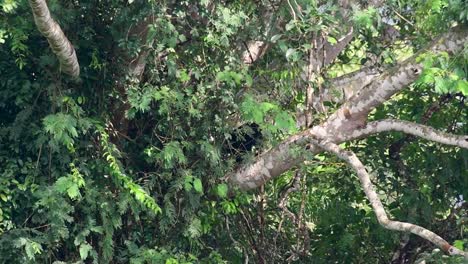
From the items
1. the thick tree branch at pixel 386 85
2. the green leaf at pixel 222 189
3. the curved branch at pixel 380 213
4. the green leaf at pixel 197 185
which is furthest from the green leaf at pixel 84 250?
the thick tree branch at pixel 386 85

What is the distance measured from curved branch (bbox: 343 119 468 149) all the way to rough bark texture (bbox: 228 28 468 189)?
0.13 ft

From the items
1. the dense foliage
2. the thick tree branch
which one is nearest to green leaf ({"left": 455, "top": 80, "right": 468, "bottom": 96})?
the dense foliage

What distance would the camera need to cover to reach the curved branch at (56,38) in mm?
4156

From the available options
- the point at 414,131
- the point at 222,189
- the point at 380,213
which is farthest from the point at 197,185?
the point at 414,131

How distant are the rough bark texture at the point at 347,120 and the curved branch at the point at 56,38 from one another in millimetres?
1260

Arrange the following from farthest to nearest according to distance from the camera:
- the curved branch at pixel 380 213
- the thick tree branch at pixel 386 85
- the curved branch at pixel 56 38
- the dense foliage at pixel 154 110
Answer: the dense foliage at pixel 154 110, the thick tree branch at pixel 386 85, the curved branch at pixel 380 213, the curved branch at pixel 56 38

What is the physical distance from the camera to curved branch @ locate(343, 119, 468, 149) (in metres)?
4.62

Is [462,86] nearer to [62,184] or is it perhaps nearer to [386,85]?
[386,85]

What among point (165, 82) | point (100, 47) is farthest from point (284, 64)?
point (100, 47)

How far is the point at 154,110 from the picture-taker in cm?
529

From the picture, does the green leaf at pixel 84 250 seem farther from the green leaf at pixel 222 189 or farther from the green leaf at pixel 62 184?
the green leaf at pixel 222 189

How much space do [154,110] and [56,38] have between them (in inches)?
40.3

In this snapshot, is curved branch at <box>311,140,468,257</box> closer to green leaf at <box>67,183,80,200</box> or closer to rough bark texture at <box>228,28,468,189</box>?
rough bark texture at <box>228,28,468,189</box>

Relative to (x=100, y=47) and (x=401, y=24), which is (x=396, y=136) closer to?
(x=401, y=24)
